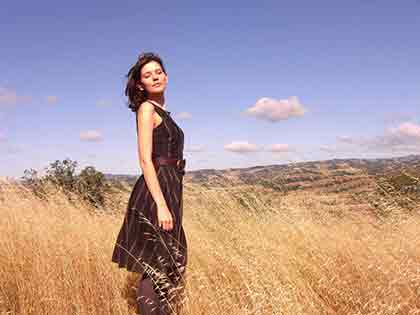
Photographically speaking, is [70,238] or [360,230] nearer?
[70,238]

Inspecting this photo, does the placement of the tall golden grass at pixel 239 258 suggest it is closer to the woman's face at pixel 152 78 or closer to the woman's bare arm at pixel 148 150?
the woman's bare arm at pixel 148 150

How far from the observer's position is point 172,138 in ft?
8.96

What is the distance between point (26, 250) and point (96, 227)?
87 cm

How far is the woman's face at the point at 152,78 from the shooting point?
2832 mm

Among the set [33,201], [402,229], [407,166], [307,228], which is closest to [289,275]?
[307,228]

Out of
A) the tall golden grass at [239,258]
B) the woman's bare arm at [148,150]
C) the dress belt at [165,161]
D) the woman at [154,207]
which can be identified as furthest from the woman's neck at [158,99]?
the tall golden grass at [239,258]

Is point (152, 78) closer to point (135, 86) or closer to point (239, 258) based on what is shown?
point (135, 86)

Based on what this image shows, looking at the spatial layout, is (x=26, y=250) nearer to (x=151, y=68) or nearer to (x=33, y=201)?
(x=33, y=201)

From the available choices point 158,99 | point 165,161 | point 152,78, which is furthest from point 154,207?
point 152,78

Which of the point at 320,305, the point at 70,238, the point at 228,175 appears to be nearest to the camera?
the point at 320,305

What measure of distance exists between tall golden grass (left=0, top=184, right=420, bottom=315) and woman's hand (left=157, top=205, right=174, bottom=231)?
37 centimetres

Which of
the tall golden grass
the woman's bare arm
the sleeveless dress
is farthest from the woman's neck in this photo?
the tall golden grass

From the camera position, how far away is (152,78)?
112 inches

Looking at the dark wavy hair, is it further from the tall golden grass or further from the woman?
the tall golden grass
